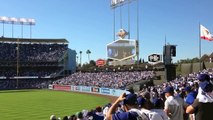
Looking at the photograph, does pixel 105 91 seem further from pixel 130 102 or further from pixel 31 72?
pixel 130 102

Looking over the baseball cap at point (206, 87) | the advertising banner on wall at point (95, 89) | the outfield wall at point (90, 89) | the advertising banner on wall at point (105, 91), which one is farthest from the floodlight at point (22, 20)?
the baseball cap at point (206, 87)

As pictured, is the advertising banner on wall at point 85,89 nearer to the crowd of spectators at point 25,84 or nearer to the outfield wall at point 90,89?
the outfield wall at point 90,89

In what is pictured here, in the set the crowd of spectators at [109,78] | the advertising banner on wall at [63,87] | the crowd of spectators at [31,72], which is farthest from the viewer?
the crowd of spectators at [31,72]

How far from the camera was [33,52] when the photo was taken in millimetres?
101375

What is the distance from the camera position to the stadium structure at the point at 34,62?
305 feet

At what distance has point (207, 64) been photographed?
44.9 meters

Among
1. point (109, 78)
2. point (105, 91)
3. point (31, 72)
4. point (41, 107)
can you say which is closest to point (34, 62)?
point (31, 72)

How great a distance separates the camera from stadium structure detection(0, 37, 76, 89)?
9281 cm

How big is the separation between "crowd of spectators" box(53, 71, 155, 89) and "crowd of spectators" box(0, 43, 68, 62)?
16.4 metres

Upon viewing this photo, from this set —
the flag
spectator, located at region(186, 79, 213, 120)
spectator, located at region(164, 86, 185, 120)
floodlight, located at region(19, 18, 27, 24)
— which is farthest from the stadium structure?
spectator, located at region(186, 79, 213, 120)

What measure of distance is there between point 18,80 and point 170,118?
88.8 m

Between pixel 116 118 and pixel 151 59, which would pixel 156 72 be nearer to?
pixel 151 59

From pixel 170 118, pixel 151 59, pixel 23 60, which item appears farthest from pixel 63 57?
pixel 170 118

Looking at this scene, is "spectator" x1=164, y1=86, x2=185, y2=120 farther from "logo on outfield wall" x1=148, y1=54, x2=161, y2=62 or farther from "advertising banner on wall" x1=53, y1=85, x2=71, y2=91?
"advertising banner on wall" x1=53, y1=85, x2=71, y2=91
